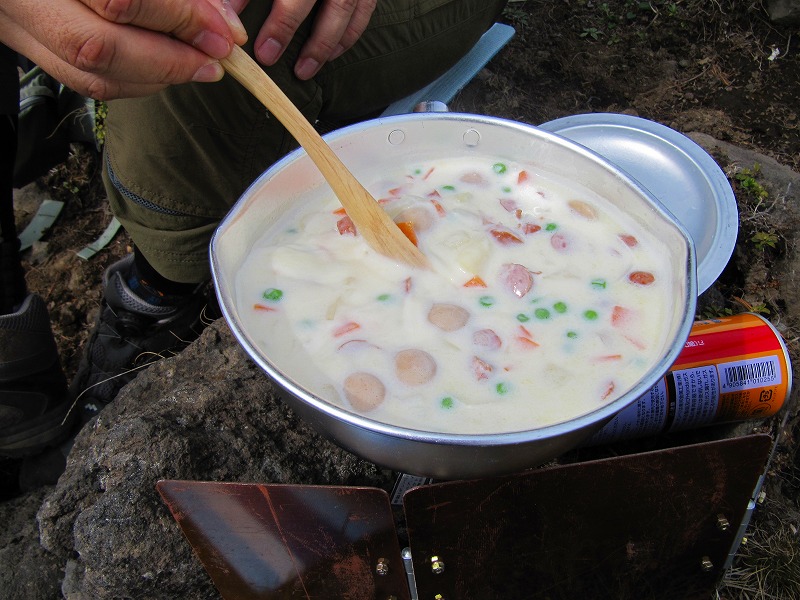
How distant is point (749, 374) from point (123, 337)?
205 cm

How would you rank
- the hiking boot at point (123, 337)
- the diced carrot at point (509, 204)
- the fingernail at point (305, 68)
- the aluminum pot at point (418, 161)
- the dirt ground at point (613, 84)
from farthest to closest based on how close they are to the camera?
the dirt ground at point (613, 84) → the hiking boot at point (123, 337) → the fingernail at point (305, 68) → the diced carrot at point (509, 204) → the aluminum pot at point (418, 161)

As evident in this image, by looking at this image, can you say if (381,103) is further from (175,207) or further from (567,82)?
(567,82)

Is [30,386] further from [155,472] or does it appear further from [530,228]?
[530,228]

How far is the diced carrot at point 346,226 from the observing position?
1.61 meters

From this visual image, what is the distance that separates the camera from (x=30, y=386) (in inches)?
87.7

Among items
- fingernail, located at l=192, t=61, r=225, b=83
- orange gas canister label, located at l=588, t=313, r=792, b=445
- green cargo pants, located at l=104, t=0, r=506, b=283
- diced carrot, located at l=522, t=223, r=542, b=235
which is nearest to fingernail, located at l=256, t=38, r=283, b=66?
green cargo pants, located at l=104, t=0, r=506, b=283

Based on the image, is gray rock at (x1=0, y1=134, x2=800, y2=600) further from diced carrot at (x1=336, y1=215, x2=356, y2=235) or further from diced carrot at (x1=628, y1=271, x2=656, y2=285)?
diced carrot at (x1=628, y1=271, x2=656, y2=285)

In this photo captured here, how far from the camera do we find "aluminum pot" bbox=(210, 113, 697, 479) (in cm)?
106

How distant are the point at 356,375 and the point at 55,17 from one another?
796 millimetres

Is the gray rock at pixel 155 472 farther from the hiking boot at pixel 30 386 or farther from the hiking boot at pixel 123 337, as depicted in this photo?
the hiking boot at pixel 123 337

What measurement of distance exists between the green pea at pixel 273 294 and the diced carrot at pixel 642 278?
76 cm

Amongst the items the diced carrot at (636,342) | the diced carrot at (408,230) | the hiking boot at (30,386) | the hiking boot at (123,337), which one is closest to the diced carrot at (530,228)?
the diced carrot at (408,230)

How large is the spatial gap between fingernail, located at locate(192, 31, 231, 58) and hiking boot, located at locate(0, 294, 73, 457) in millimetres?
1343

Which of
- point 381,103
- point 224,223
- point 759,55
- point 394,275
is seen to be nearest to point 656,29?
point 759,55
